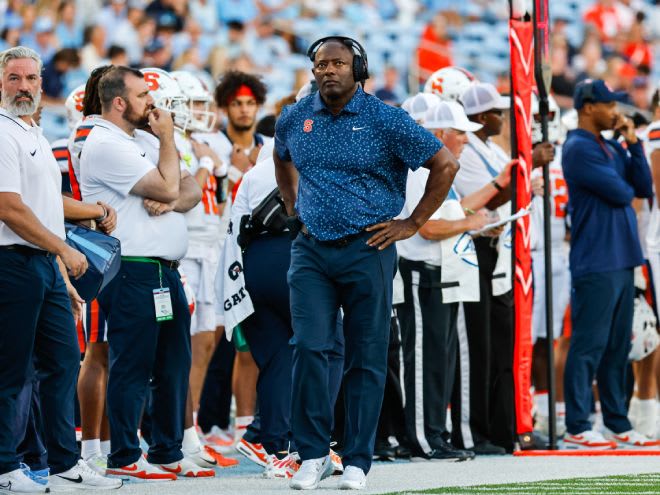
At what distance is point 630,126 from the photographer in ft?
32.4

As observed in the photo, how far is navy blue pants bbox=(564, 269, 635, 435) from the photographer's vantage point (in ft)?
31.9

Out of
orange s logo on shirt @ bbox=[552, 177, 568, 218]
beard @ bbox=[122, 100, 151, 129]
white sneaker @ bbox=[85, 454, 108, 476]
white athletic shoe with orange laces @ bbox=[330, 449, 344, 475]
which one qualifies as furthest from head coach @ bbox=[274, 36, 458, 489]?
orange s logo on shirt @ bbox=[552, 177, 568, 218]

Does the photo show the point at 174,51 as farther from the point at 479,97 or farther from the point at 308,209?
the point at 308,209

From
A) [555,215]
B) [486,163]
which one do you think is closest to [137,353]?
[486,163]

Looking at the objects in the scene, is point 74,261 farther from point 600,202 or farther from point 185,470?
point 600,202

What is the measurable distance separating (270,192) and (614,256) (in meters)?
2.92

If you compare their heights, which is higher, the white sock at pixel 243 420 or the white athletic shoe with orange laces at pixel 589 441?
the white sock at pixel 243 420

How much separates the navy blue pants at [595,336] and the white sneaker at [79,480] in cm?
389

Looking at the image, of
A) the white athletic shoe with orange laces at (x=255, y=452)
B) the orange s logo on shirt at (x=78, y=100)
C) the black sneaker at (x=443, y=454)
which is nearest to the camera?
the white athletic shoe with orange laces at (x=255, y=452)

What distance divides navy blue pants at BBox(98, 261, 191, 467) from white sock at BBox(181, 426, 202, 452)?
0.54 meters

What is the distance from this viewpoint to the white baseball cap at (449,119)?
8859 millimetres

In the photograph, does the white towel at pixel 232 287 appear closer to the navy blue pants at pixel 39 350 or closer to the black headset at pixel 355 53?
the navy blue pants at pixel 39 350

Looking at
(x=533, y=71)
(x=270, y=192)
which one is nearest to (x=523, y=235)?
(x=533, y=71)

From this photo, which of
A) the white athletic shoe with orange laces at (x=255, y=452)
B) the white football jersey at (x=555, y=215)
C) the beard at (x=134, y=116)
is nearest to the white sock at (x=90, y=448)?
the white athletic shoe with orange laces at (x=255, y=452)
